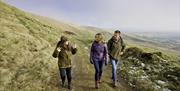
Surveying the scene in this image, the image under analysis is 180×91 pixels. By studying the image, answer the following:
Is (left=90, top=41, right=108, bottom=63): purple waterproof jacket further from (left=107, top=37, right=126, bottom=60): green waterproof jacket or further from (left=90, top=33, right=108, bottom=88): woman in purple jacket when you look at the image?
(left=107, top=37, right=126, bottom=60): green waterproof jacket

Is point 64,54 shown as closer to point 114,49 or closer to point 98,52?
point 98,52

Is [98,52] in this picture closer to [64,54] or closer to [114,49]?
[114,49]

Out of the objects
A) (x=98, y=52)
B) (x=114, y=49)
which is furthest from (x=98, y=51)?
(x=114, y=49)

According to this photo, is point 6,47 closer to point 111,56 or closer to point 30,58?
point 30,58

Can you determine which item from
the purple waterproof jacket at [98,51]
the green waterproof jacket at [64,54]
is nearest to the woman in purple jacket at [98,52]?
the purple waterproof jacket at [98,51]

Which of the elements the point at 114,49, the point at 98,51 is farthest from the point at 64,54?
the point at 114,49

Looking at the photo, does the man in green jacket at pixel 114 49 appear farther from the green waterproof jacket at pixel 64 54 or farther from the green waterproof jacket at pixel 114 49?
the green waterproof jacket at pixel 64 54

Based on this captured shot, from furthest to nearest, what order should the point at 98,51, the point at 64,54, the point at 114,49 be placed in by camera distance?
the point at 114,49
the point at 98,51
the point at 64,54

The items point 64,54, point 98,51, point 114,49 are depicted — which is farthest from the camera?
point 114,49

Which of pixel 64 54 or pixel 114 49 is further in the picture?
pixel 114 49

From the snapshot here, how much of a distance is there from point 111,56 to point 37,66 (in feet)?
21.6

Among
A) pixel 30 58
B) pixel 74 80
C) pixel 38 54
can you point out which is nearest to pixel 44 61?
pixel 30 58

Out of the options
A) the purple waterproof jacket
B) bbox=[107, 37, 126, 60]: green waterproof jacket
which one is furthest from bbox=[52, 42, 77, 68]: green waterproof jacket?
bbox=[107, 37, 126, 60]: green waterproof jacket

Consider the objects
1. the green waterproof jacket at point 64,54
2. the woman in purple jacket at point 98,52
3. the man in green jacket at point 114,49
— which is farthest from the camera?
the man in green jacket at point 114,49
